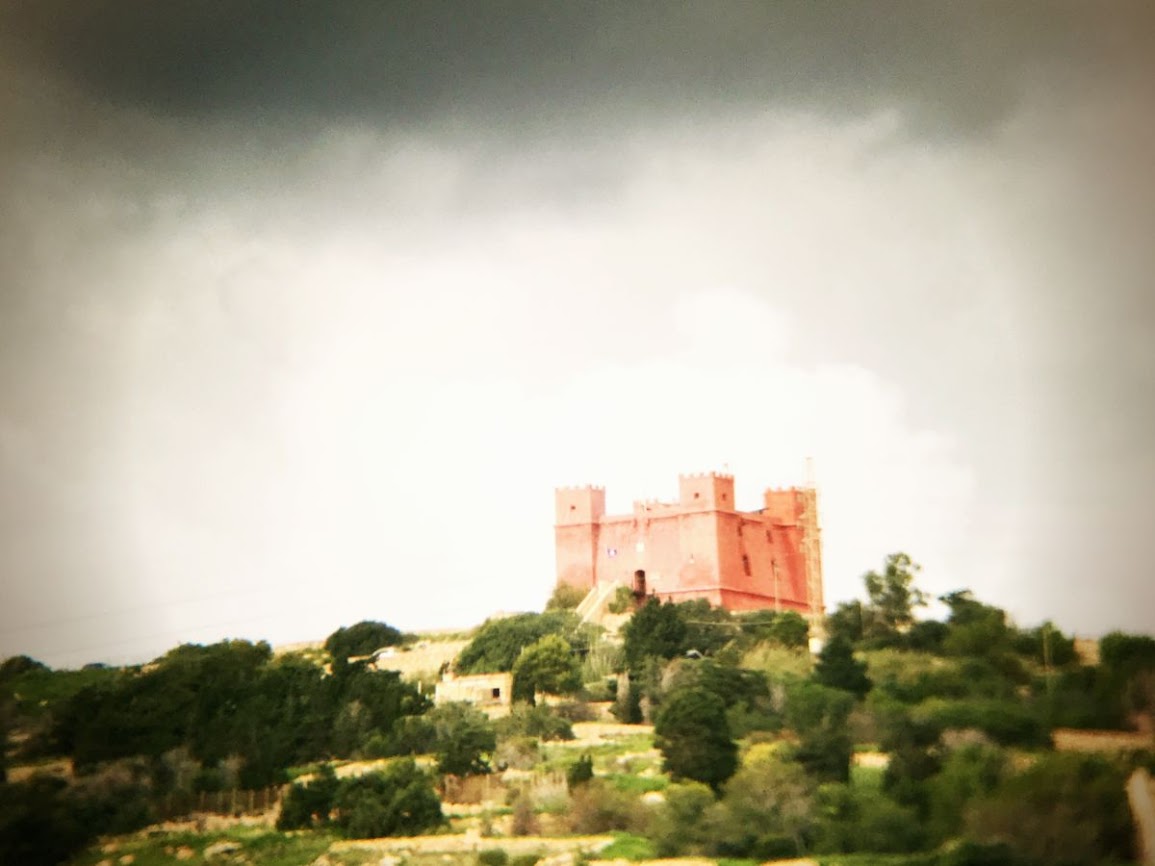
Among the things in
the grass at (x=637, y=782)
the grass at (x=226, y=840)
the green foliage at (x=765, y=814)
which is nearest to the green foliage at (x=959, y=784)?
the green foliage at (x=765, y=814)

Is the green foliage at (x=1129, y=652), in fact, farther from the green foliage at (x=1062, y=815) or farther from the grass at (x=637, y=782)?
the grass at (x=637, y=782)

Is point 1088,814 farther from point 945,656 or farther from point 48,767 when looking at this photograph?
point 48,767

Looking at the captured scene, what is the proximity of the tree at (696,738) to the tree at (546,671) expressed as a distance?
3.12 m

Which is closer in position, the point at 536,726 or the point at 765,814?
the point at 765,814

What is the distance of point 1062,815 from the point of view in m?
15.0

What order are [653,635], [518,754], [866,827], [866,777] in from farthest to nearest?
[653,635], [518,754], [866,777], [866,827]

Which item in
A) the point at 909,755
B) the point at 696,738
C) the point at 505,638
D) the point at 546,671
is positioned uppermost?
the point at 505,638

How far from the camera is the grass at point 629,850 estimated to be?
15945 mm

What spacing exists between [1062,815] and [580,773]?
579cm

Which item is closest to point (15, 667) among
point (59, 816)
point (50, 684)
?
point (50, 684)

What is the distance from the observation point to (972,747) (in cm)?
1680

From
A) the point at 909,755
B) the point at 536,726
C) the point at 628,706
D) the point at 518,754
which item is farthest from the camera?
the point at 628,706

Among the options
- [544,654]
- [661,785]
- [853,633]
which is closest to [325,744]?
[544,654]

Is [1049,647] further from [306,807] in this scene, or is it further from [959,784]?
[306,807]
